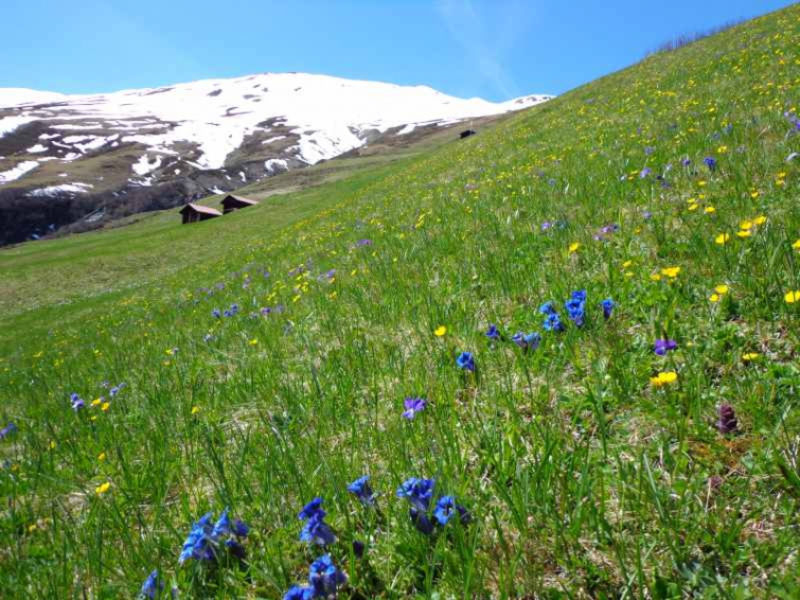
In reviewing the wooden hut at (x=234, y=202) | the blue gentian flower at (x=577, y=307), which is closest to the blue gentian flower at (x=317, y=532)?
the blue gentian flower at (x=577, y=307)

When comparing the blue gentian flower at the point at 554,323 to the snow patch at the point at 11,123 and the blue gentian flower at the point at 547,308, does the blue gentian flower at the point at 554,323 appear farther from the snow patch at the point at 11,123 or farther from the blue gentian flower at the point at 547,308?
the snow patch at the point at 11,123

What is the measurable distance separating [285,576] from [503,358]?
205cm

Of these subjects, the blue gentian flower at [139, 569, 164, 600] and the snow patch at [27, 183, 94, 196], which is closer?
the blue gentian flower at [139, 569, 164, 600]

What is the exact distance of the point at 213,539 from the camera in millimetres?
2166

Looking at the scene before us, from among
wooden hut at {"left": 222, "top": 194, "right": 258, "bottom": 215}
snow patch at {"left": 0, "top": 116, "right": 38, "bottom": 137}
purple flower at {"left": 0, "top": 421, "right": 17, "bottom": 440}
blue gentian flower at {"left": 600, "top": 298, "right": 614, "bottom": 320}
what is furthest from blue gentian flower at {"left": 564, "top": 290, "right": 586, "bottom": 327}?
snow patch at {"left": 0, "top": 116, "right": 38, "bottom": 137}

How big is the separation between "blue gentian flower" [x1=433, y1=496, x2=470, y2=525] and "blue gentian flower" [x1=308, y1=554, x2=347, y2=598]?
46 cm

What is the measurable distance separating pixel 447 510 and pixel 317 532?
0.60 meters

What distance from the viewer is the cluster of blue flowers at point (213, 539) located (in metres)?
2.10

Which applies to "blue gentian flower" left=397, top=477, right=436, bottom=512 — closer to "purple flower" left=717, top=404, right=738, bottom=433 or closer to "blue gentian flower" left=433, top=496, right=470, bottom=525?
"blue gentian flower" left=433, top=496, right=470, bottom=525

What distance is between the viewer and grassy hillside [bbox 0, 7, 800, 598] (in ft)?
6.01

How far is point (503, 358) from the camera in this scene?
3.45m

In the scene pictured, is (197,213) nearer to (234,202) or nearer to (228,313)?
(234,202)

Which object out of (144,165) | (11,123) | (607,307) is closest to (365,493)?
(607,307)

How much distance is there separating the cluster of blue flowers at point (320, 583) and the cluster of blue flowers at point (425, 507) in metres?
0.38
